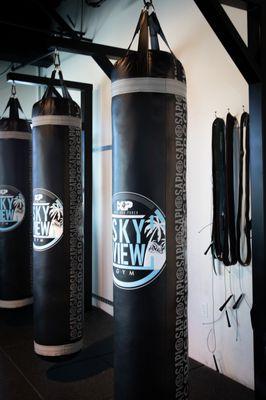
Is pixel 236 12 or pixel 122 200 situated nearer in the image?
pixel 122 200

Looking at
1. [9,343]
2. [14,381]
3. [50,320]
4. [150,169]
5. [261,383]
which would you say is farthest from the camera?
[9,343]

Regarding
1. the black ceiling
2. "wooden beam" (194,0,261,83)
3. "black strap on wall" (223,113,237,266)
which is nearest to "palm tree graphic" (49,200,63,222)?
"black strap on wall" (223,113,237,266)

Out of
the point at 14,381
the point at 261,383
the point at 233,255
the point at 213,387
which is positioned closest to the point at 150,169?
the point at 261,383

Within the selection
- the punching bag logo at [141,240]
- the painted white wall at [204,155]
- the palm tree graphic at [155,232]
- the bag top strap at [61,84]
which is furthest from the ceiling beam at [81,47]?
the palm tree graphic at [155,232]

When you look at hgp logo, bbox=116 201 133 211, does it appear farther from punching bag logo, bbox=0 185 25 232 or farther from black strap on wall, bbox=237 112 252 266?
punching bag logo, bbox=0 185 25 232

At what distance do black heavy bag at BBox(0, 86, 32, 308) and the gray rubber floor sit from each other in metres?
0.44

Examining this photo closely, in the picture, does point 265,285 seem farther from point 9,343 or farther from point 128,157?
point 9,343

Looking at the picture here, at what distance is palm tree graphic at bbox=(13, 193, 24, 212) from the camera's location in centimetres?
361

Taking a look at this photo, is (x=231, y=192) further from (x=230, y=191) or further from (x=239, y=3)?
(x=239, y=3)

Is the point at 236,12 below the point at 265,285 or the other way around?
the other way around

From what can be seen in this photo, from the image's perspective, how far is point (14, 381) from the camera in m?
2.78

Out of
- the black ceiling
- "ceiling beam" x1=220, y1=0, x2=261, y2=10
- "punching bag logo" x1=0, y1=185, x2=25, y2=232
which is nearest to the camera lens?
"ceiling beam" x1=220, y1=0, x2=261, y2=10

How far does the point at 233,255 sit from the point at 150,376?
1.23m

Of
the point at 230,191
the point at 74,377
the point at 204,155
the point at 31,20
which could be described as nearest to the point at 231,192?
the point at 230,191
